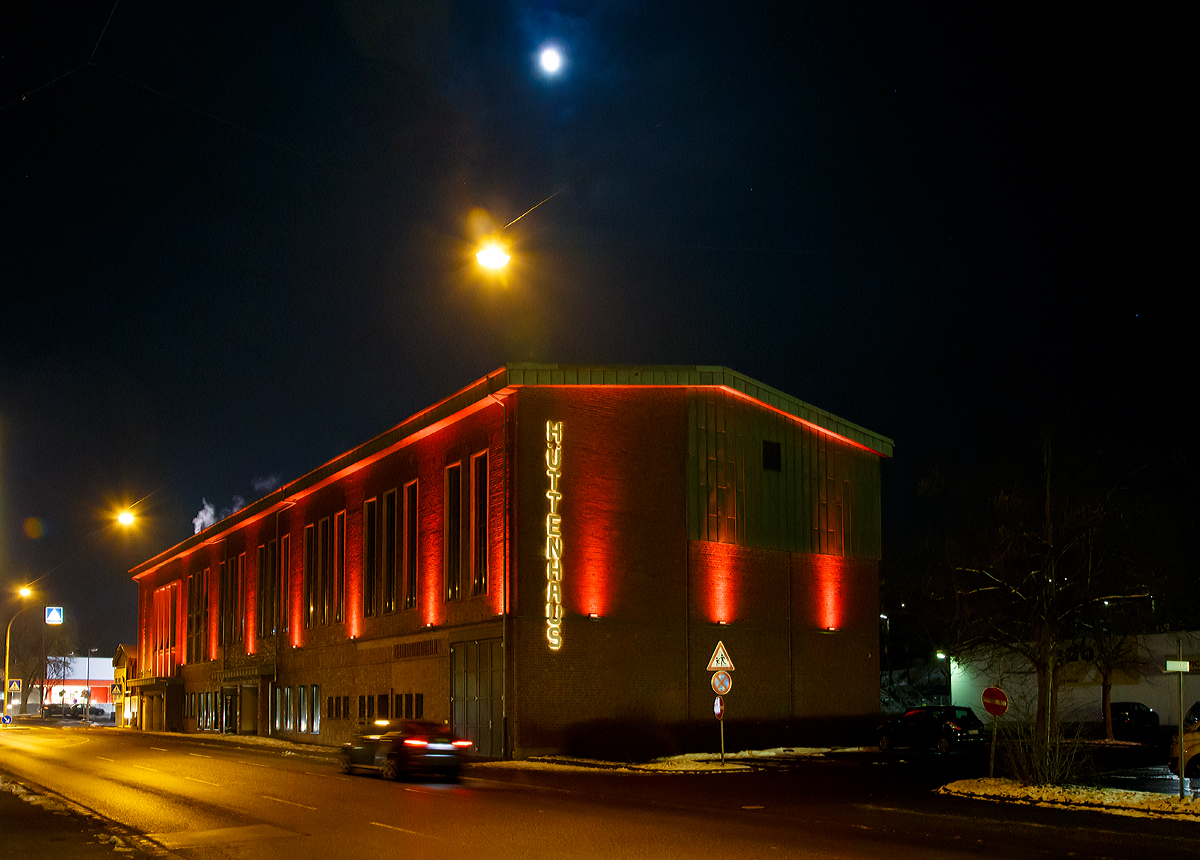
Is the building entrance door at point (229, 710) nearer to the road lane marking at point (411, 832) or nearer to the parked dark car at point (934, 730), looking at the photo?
the parked dark car at point (934, 730)

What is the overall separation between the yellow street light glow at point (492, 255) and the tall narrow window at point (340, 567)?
108 feet

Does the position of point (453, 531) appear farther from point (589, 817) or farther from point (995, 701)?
point (589, 817)

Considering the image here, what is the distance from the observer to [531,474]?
3500cm

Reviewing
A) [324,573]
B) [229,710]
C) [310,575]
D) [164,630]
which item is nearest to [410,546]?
[324,573]

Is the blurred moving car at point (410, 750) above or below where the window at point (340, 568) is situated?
below

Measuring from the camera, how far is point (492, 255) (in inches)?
701

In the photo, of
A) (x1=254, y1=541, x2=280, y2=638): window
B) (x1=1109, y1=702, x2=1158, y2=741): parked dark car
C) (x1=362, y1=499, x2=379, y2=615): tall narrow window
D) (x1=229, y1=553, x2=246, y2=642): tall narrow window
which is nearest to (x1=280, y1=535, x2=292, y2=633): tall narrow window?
(x1=254, y1=541, x2=280, y2=638): window

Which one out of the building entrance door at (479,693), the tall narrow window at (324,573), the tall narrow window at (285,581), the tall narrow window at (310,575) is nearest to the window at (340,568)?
the tall narrow window at (324,573)

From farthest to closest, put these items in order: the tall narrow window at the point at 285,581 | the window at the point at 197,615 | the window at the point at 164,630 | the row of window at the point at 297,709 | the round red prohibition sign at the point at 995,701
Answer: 1. the window at the point at 164,630
2. the window at the point at 197,615
3. the tall narrow window at the point at 285,581
4. the row of window at the point at 297,709
5. the round red prohibition sign at the point at 995,701

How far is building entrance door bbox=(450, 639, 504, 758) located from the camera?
34.6m

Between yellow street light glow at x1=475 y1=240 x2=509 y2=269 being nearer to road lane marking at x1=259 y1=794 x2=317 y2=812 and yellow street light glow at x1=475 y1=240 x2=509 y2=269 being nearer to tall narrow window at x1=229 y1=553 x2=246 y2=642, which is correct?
road lane marking at x1=259 y1=794 x2=317 y2=812

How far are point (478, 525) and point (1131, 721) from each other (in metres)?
29.6

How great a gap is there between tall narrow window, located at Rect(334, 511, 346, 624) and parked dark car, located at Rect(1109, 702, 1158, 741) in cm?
3160

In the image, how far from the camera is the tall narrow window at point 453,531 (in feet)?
127
